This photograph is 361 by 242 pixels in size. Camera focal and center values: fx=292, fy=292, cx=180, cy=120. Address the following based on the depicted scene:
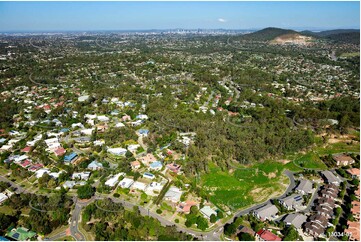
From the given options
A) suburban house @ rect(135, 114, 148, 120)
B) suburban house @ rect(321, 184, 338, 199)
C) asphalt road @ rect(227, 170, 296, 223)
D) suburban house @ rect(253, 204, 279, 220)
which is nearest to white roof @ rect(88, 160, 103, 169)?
suburban house @ rect(135, 114, 148, 120)

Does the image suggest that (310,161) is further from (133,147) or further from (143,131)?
(143,131)

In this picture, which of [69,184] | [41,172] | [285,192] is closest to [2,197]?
[41,172]

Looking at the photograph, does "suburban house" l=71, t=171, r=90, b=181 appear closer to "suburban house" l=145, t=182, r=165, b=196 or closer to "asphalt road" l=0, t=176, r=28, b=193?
"asphalt road" l=0, t=176, r=28, b=193

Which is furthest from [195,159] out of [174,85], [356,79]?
[356,79]

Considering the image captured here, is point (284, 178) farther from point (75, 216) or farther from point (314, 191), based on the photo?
point (75, 216)

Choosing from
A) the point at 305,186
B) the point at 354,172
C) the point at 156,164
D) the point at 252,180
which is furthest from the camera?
the point at 156,164

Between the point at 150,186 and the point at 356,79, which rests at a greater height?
the point at 356,79
